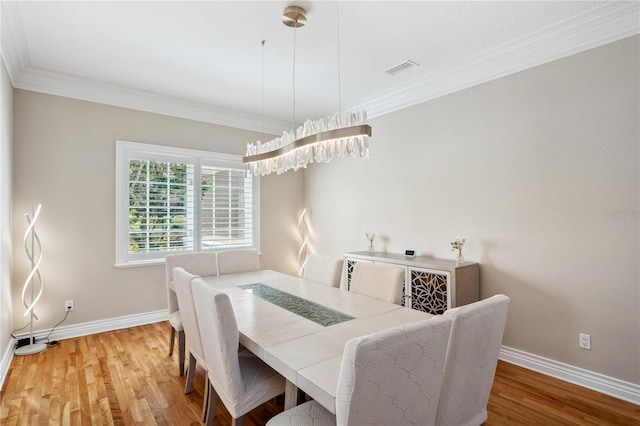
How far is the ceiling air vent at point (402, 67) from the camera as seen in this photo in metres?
3.25

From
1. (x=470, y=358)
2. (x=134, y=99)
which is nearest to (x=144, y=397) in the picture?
(x=470, y=358)

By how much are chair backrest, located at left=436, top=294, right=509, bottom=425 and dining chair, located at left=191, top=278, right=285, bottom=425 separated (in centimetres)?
90

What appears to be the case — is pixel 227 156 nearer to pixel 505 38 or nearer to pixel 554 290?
pixel 505 38

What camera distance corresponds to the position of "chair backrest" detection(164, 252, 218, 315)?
9.98 feet

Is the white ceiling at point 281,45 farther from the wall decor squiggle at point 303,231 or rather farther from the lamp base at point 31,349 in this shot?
the lamp base at point 31,349

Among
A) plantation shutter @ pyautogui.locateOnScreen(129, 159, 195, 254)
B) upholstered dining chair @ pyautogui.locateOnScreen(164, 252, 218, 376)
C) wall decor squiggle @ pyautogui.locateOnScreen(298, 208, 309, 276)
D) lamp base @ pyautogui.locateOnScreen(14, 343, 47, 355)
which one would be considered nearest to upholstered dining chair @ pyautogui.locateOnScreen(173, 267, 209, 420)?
upholstered dining chair @ pyautogui.locateOnScreen(164, 252, 218, 376)

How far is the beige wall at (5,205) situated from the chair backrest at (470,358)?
3308 mm

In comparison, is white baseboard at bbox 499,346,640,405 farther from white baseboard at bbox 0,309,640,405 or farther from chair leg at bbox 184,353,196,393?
chair leg at bbox 184,353,196,393

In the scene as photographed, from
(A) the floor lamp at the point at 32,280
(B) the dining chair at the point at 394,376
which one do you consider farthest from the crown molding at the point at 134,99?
(B) the dining chair at the point at 394,376

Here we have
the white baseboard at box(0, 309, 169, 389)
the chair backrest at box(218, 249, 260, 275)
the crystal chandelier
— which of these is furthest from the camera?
the chair backrest at box(218, 249, 260, 275)

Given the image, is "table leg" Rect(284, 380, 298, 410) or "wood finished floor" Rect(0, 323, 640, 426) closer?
"table leg" Rect(284, 380, 298, 410)

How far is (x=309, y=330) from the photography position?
5.88 feet

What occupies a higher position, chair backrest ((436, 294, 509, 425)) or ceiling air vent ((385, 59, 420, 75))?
ceiling air vent ((385, 59, 420, 75))

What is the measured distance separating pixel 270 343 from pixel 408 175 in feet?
9.23
